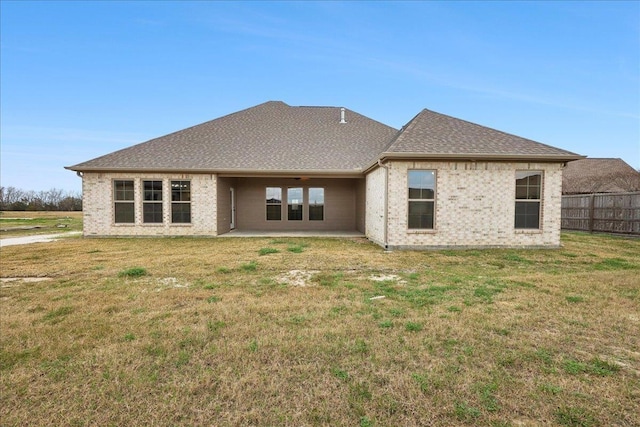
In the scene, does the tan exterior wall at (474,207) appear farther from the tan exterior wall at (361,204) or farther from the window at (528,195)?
the tan exterior wall at (361,204)

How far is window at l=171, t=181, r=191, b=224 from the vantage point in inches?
515

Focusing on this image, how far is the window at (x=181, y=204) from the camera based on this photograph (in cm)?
1307

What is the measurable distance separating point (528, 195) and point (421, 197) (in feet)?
11.8

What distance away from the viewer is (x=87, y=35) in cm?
1717

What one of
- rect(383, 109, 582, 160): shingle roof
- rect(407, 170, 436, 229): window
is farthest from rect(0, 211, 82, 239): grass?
rect(383, 109, 582, 160): shingle roof

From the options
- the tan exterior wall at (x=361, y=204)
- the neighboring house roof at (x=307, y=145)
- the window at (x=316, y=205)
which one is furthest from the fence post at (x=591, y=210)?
the window at (x=316, y=205)

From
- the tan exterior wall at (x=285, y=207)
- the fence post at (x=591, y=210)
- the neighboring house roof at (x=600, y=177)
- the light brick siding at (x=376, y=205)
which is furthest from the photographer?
the neighboring house roof at (x=600, y=177)

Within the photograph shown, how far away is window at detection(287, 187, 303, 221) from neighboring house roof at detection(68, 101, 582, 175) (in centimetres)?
239

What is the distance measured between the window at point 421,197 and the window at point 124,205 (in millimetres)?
11265

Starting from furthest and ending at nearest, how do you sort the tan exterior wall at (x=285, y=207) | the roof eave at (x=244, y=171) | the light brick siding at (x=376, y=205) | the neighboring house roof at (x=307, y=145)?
the tan exterior wall at (x=285, y=207) < the roof eave at (x=244, y=171) < the light brick siding at (x=376, y=205) < the neighboring house roof at (x=307, y=145)

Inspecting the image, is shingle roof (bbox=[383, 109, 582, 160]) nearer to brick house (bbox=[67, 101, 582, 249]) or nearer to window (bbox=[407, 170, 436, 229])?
brick house (bbox=[67, 101, 582, 249])

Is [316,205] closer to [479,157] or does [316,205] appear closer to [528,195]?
[479,157]

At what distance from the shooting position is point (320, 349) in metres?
2.99

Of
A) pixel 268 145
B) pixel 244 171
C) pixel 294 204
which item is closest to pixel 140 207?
pixel 244 171
